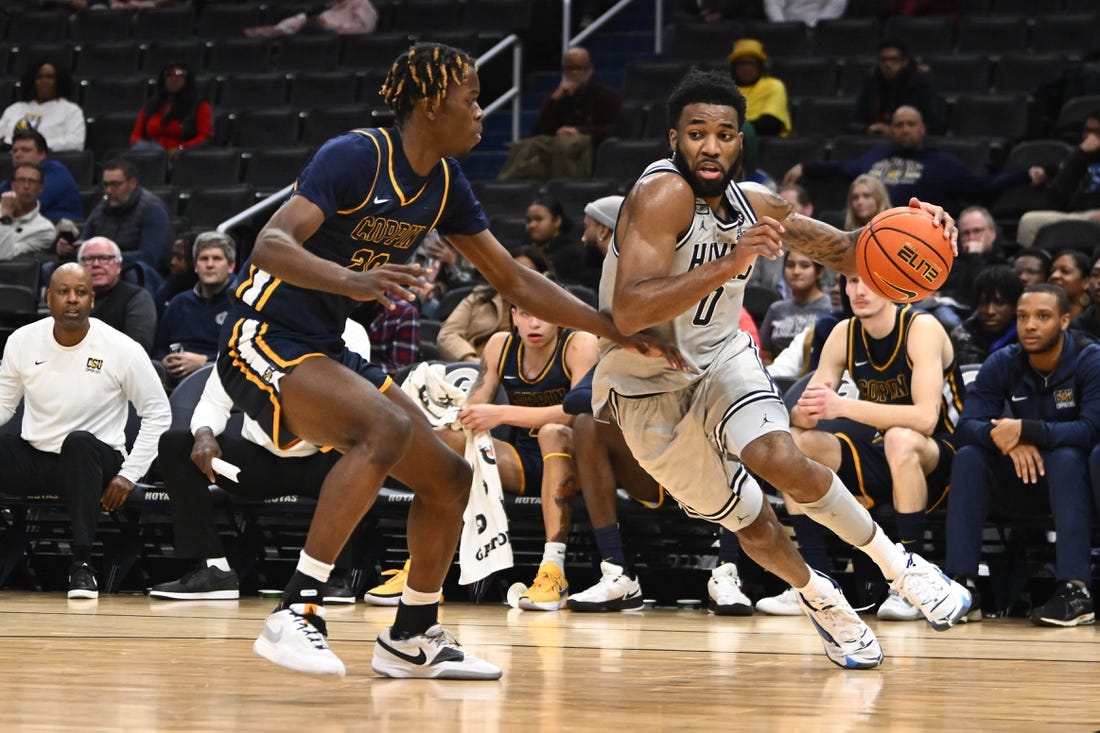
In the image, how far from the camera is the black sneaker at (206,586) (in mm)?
6977

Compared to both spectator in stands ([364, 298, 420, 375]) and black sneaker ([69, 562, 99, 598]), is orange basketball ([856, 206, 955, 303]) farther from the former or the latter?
black sneaker ([69, 562, 99, 598])

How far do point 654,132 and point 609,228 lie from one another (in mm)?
3768

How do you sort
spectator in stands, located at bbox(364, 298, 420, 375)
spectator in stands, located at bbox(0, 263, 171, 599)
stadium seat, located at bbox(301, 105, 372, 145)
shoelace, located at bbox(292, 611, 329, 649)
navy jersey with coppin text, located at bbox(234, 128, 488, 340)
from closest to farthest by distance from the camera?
shoelace, located at bbox(292, 611, 329, 649), navy jersey with coppin text, located at bbox(234, 128, 488, 340), spectator in stands, located at bbox(0, 263, 171, 599), spectator in stands, located at bbox(364, 298, 420, 375), stadium seat, located at bbox(301, 105, 372, 145)

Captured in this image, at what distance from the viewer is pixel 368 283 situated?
11.8ft

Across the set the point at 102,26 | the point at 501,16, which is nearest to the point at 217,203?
the point at 501,16

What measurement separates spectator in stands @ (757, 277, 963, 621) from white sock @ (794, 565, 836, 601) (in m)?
1.87

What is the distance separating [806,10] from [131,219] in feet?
18.0

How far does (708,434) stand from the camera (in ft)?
14.7

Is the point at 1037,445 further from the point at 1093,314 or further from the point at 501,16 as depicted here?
the point at 501,16

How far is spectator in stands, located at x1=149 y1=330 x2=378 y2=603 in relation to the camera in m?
6.98

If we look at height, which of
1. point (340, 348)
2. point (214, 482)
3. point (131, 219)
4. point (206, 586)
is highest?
point (131, 219)

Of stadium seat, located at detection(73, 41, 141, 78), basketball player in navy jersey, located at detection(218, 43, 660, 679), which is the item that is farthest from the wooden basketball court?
stadium seat, located at detection(73, 41, 141, 78)

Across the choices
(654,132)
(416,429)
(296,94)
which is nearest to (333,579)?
(416,429)

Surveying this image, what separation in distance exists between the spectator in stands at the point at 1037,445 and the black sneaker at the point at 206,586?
3.25 metres
